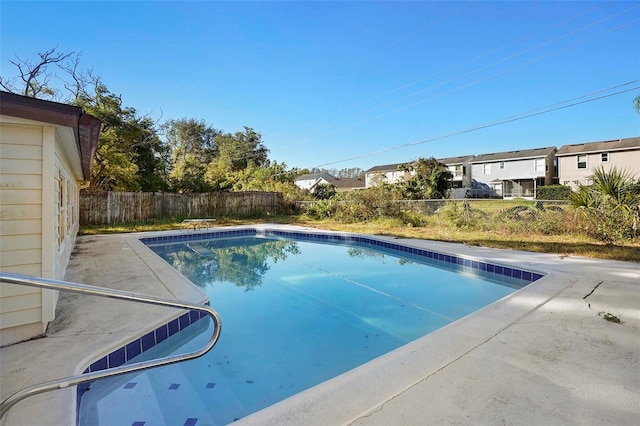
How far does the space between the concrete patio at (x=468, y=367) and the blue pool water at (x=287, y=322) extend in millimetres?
418

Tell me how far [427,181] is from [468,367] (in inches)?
812

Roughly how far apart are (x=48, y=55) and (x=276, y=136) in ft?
57.4

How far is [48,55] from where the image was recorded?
42.2ft

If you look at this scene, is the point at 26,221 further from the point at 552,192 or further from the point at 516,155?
the point at 516,155

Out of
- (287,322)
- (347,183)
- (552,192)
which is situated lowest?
(287,322)

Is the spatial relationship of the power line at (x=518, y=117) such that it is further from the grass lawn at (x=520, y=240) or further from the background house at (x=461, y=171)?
the background house at (x=461, y=171)

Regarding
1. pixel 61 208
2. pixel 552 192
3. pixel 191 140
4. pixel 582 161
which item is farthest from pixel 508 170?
pixel 61 208

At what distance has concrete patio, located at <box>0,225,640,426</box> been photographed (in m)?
1.78

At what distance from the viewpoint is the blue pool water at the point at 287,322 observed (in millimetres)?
2373

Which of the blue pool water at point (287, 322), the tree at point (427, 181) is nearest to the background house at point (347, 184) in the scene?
the tree at point (427, 181)

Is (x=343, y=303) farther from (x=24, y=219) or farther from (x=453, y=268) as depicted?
(x=24, y=219)

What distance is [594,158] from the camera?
73.8 ft

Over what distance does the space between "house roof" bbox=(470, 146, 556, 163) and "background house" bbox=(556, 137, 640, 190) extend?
1707mm

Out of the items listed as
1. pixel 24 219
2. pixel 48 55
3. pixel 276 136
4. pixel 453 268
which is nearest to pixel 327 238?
pixel 453 268
